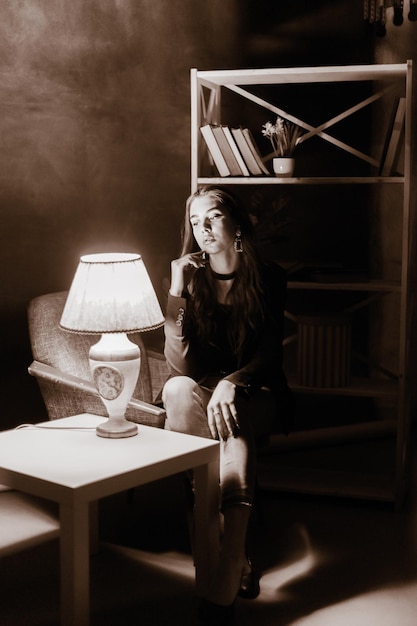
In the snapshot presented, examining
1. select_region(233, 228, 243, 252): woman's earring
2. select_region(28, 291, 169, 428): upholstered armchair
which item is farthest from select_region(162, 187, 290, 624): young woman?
select_region(28, 291, 169, 428): upholstered armchair

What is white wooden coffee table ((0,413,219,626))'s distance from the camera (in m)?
2.20

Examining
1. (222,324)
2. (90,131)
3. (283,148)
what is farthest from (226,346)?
(90,131)

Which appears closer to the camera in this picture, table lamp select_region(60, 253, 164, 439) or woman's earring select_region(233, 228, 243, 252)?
table lamp select_region(60, 253, 164, 439)

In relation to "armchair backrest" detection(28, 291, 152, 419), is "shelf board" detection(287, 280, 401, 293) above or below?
above

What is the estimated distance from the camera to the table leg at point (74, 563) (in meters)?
2.19

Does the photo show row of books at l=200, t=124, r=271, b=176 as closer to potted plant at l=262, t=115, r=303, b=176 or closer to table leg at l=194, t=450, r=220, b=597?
potted plant at l=262, t=115, r=303, b=176

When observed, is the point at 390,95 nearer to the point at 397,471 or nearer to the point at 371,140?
the point at 371,140

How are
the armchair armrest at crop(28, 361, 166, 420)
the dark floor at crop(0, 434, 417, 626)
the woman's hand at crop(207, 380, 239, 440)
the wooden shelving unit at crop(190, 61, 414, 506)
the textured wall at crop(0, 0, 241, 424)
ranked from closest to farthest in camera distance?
the dark floor at crop(0, 434, 417, 626) → the woman's hand at crop(207, 380, 239, 440) → the armchair armrest at crop(28, 361, 166, 420) → the wooden shelving unit at crop(190, 61, 414, 506) → the textured wall at crop(0, 0, 241, 424)

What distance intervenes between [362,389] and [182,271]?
3.20ft

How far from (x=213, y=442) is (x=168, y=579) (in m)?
0.52

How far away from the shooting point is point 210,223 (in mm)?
3025

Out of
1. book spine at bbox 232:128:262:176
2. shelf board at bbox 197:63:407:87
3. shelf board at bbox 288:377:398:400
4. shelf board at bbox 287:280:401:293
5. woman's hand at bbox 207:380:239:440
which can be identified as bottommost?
shelf board at bbox 288:377:398:400

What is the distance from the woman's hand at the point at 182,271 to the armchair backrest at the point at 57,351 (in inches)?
21.8

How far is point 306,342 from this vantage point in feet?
11.8
